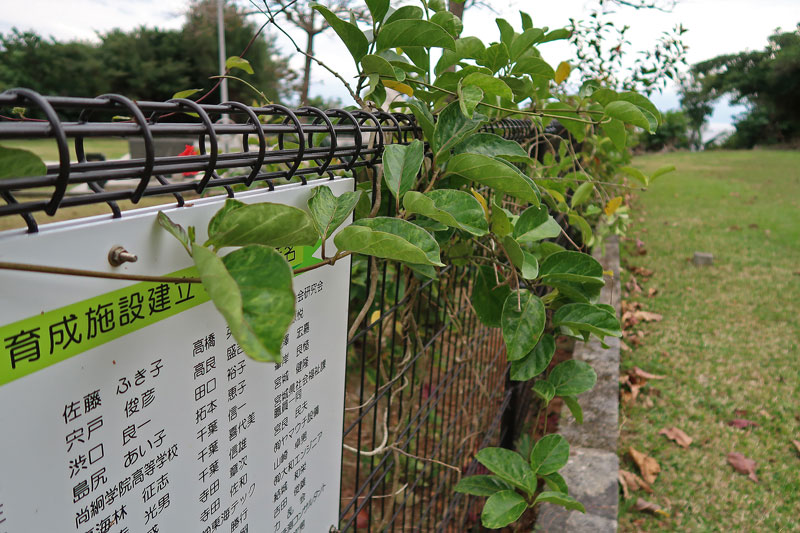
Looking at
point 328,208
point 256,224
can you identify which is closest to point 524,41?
point 328,208

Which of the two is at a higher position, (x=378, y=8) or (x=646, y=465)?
(x=378, y=8)

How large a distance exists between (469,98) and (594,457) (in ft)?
5.82

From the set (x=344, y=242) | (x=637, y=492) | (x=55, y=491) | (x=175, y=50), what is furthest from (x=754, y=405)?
(x=175, y=50)

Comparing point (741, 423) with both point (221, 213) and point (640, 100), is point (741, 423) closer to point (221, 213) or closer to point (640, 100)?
point (640, 100)

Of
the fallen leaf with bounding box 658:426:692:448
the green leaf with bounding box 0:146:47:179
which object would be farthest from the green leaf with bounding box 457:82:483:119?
the fallen leaf with bounding box 658:426:692:448

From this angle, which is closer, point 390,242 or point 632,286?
point 390,242

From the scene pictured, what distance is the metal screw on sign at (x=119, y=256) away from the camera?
43cm

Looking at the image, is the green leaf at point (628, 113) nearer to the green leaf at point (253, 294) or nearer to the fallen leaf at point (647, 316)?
the green leaf at point (253, 294)

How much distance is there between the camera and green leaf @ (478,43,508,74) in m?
1.19

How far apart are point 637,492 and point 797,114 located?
2790 cm

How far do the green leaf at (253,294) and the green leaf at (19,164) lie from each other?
0.11 m

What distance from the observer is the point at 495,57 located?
1219mm

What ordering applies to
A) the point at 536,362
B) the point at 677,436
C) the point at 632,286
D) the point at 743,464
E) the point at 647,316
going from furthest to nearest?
the point at 632,286, the point at 647,316, the point at 677,436, the point at 743,464, the point at 536,362

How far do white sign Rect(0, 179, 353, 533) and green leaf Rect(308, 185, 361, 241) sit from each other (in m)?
0.02
